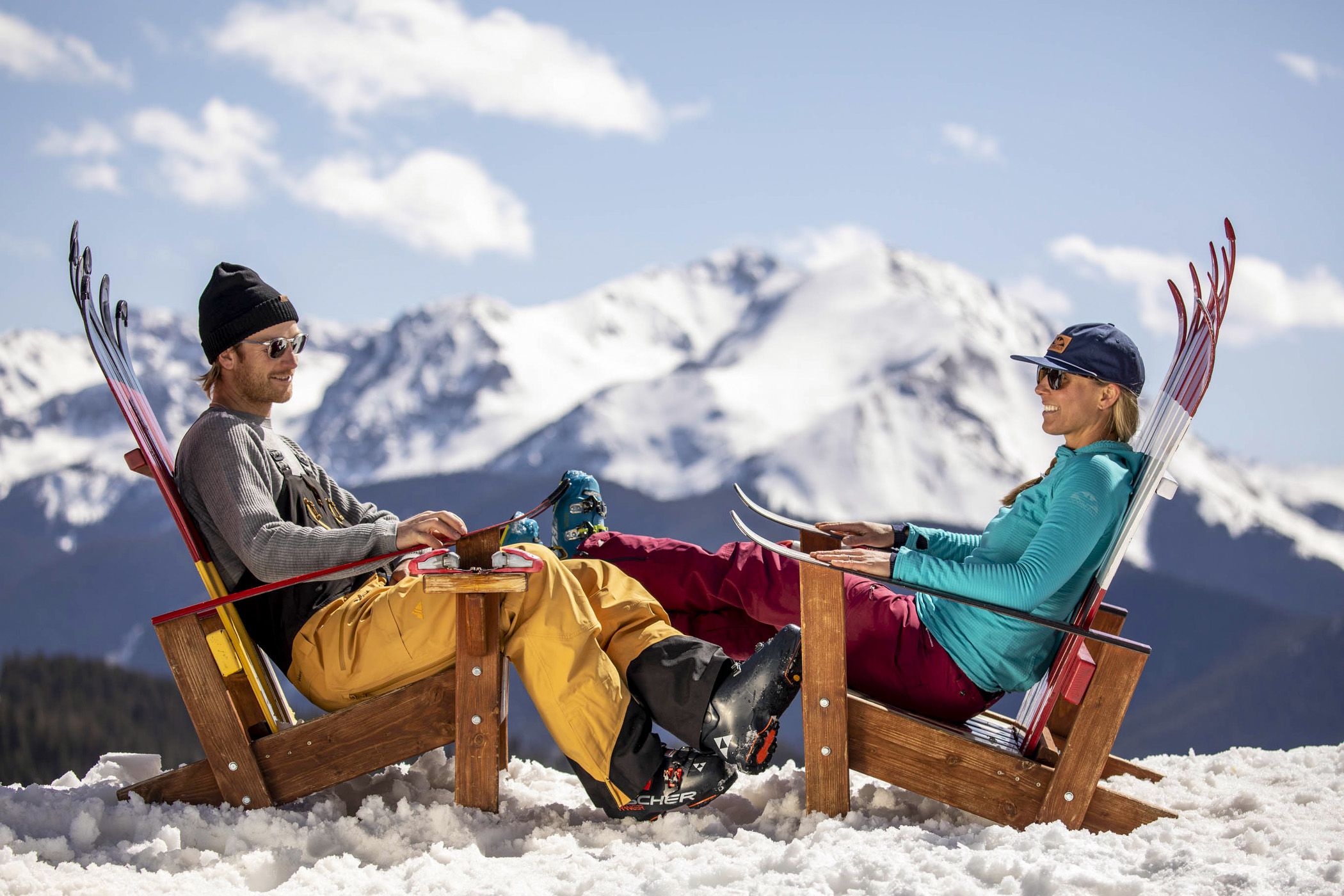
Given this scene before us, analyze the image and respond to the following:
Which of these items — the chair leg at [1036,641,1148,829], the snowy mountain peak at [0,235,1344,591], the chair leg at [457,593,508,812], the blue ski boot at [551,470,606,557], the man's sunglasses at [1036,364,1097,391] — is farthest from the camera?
the snowy mountain peak at [0,235,1344,591]

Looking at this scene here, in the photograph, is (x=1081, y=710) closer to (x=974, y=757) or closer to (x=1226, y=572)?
(x=974, y=757)

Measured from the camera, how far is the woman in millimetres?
2729

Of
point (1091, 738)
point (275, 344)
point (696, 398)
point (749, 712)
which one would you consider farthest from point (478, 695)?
point (696, 398)

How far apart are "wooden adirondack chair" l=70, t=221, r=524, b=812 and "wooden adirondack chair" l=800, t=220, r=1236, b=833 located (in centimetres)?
83

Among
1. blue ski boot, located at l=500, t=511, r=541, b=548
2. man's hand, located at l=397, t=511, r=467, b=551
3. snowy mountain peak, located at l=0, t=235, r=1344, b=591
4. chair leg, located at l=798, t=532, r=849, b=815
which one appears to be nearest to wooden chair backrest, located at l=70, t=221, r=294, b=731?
man's hand, located at l=397, t=511, r=467, b=551

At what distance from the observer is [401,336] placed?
11294cm

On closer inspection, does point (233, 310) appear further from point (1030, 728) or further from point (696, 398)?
point (696, 398)

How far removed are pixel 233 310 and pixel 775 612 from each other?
70.5 inches

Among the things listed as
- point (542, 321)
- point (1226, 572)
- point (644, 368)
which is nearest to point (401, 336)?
point (542, 321)

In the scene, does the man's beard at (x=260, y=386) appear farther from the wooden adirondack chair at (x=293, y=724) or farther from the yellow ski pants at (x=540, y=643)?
the yellow ski pants at (x=540, y=643)

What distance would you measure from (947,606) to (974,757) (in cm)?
41

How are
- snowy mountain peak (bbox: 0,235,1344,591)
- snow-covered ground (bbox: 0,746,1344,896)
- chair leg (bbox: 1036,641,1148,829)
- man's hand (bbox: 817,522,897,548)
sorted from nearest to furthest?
A: snow-covered ground (bbox: 0,746,1344,896) < chair leg (bbox: 1036,641,1148,829) < man's hand (bbox: 817,522,897,548) < snowy mountain peak (bbox: 0,235,1344,591)

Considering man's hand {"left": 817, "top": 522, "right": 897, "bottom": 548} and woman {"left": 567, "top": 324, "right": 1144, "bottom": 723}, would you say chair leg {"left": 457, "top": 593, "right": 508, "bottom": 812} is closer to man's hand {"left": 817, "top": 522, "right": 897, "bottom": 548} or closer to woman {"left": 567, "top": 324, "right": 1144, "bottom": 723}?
woman {"left": 567, "top": 324, "right": 1144, "bottom": 723}

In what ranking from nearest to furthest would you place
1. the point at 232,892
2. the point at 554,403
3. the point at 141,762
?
the point at 232,892, the point at 141,762, the point at 554,403
